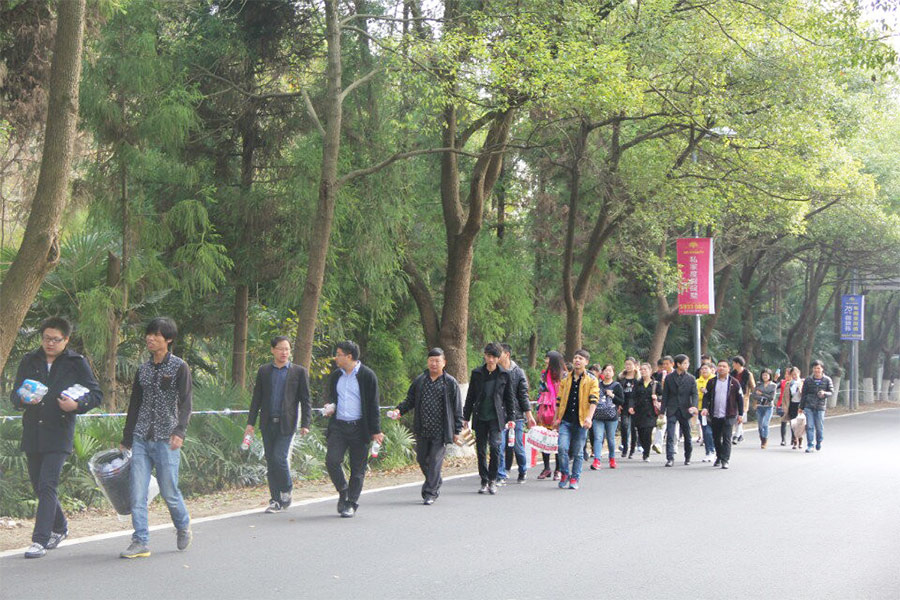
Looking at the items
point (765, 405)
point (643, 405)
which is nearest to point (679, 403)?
point (643, 405)

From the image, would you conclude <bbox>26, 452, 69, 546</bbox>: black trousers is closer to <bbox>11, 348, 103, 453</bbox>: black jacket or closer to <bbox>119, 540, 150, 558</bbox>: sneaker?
<bbox>11, 348, 103, 453</bbox>: black jacket

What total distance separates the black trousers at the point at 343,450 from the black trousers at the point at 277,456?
45 centimetres

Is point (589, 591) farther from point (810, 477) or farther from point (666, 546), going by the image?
point (810, 477)

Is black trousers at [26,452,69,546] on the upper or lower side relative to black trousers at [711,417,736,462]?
upper

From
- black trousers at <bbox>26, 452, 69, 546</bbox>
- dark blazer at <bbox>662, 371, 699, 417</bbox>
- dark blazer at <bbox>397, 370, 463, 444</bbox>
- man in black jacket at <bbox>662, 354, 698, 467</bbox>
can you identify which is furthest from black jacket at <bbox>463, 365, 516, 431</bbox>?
black trousers at <bbox>26, 452, 69, 546</bbox>

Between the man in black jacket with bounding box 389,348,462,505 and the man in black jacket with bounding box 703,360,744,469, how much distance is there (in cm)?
672

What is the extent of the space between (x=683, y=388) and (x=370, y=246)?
591 cm

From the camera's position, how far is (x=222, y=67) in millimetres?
17672

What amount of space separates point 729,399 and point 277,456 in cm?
917

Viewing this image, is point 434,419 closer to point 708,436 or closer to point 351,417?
point 351,417

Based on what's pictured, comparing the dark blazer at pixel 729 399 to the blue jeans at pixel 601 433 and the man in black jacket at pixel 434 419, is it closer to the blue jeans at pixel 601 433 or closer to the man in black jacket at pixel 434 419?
the blue jeans at pixel 601 433

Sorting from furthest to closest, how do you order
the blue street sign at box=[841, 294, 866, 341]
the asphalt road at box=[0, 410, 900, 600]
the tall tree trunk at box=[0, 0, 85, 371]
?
the blue street sign at box=[841, 294, 866, 341], the tall tree trunk at box=[0, 0, 85, 371], the asphalt road at box=[0, 410, 900, 600]

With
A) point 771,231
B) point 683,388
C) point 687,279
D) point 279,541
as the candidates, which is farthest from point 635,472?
point 771,231

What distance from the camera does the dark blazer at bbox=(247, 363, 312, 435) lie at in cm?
1107
